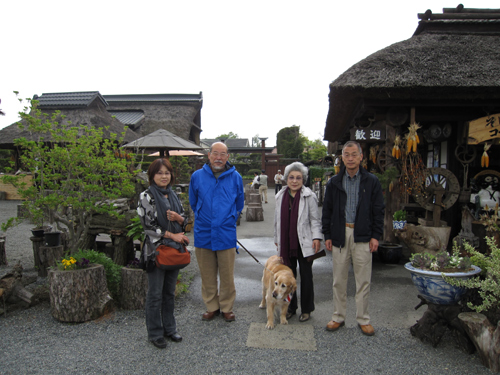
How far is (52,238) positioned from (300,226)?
3.90 meters

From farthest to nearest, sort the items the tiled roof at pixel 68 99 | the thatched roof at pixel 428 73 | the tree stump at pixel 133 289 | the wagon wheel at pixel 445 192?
1. the tiled roof at pixel 68 99
2. the wagon wheel at pixel 445 192
3. the thatched roof at pixel 428 73
4. the tree stump at pixel 133 289

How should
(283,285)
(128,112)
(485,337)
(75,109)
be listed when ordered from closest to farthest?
(485,337)
(283,285)
(75,109)
(128,112)

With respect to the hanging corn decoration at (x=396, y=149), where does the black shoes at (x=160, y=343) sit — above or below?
below

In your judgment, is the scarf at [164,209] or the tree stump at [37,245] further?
the tree stump at [37,245]

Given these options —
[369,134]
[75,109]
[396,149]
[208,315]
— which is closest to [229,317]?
[208,315]

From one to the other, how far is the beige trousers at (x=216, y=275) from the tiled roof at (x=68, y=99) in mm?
15401

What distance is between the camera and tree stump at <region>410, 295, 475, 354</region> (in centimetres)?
296

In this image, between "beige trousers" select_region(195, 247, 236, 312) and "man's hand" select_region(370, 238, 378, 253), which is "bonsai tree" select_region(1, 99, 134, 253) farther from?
"man's hand" select_region(370, 238, 378, 253)

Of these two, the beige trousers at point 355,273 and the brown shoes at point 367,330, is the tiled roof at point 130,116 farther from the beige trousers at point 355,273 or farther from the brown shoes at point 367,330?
the brown shoes at point 367,330

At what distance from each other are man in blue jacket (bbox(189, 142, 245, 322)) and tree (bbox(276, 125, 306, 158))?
30272 millimetres

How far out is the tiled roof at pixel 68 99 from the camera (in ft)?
54.1

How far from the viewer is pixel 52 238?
5.29 m

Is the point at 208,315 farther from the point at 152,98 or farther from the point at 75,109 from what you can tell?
the point at 152,98

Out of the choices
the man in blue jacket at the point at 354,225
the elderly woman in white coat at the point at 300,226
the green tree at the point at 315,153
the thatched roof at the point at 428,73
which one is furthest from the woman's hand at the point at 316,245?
the green tree at the point at 315,153
